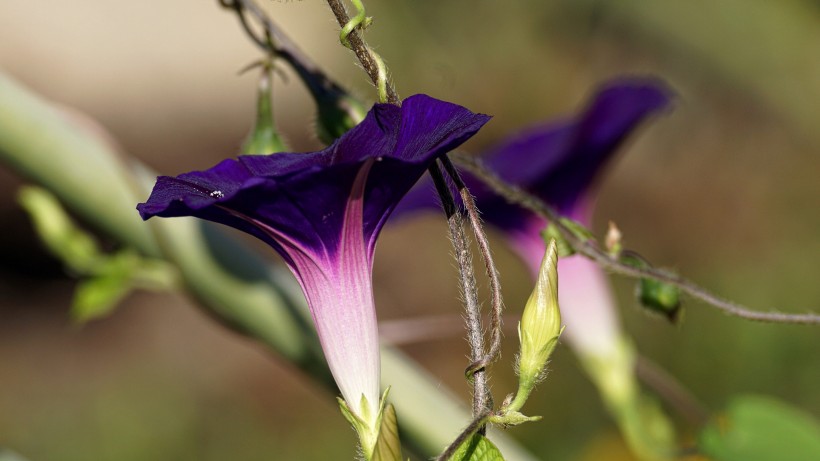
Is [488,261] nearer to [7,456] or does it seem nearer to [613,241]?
[613,241]

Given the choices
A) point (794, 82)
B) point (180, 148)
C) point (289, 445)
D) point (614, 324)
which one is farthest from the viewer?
point (180, 148)

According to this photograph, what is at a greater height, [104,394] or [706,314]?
[706,314]

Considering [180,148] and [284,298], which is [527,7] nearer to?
[180,148]

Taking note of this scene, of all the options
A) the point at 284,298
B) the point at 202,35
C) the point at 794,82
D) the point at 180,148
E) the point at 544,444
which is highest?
the point at 202,35

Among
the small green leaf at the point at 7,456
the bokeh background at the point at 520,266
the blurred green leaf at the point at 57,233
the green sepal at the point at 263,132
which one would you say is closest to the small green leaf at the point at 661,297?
the green sepal at the point at 263,132

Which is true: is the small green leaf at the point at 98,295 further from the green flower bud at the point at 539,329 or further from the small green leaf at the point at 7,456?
the green flower bud at the point at 539,329

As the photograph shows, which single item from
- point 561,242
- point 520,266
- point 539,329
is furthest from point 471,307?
point 520,266

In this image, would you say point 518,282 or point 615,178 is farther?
point 615,178

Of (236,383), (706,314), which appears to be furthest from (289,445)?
(706,314)

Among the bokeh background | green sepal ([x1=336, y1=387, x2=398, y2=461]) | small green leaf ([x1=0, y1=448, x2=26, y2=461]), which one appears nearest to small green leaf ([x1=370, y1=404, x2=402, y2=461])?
green sepal ([x1=336, y1=387, x2=398, y2=461])
